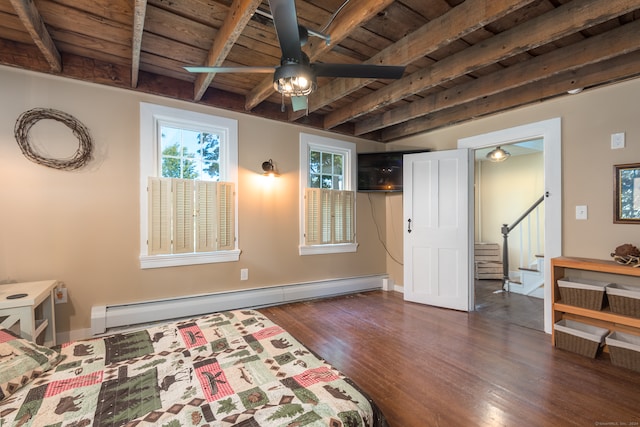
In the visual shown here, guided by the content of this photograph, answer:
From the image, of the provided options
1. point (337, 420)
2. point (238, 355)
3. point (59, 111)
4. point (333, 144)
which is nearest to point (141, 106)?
point (59, 111)

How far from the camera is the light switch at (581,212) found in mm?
2738

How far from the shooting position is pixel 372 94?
3.18 m

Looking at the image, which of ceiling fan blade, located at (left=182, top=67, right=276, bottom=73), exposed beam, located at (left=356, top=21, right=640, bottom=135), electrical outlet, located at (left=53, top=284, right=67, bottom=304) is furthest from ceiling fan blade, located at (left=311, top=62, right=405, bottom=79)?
electrical outlet, located at (left=53, top=284, right=67, bottom=304)

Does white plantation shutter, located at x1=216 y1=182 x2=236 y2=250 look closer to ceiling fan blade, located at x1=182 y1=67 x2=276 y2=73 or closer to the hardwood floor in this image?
the hardwood floor

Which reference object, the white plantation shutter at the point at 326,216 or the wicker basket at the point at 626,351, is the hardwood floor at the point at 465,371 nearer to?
the wicker basket at the point at 626,351

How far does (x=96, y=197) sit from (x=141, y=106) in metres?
1.00

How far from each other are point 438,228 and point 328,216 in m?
1.50

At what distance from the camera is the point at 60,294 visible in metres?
2.53

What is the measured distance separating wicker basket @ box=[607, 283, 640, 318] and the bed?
2.43 metres

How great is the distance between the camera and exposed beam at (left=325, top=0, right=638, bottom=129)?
5.70 ft

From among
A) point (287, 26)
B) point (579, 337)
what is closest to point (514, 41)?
point (287, 26)

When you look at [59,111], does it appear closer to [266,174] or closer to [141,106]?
[141,106]

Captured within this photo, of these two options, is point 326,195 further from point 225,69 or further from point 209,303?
point 225,69

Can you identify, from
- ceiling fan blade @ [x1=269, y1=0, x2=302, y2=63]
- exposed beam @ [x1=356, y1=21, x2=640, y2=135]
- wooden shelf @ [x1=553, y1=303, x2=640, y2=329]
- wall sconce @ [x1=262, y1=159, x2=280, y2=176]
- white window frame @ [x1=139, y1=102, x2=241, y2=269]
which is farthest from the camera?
wall sconce @ [x1=262, y1=159, x2=280, y2=176]
